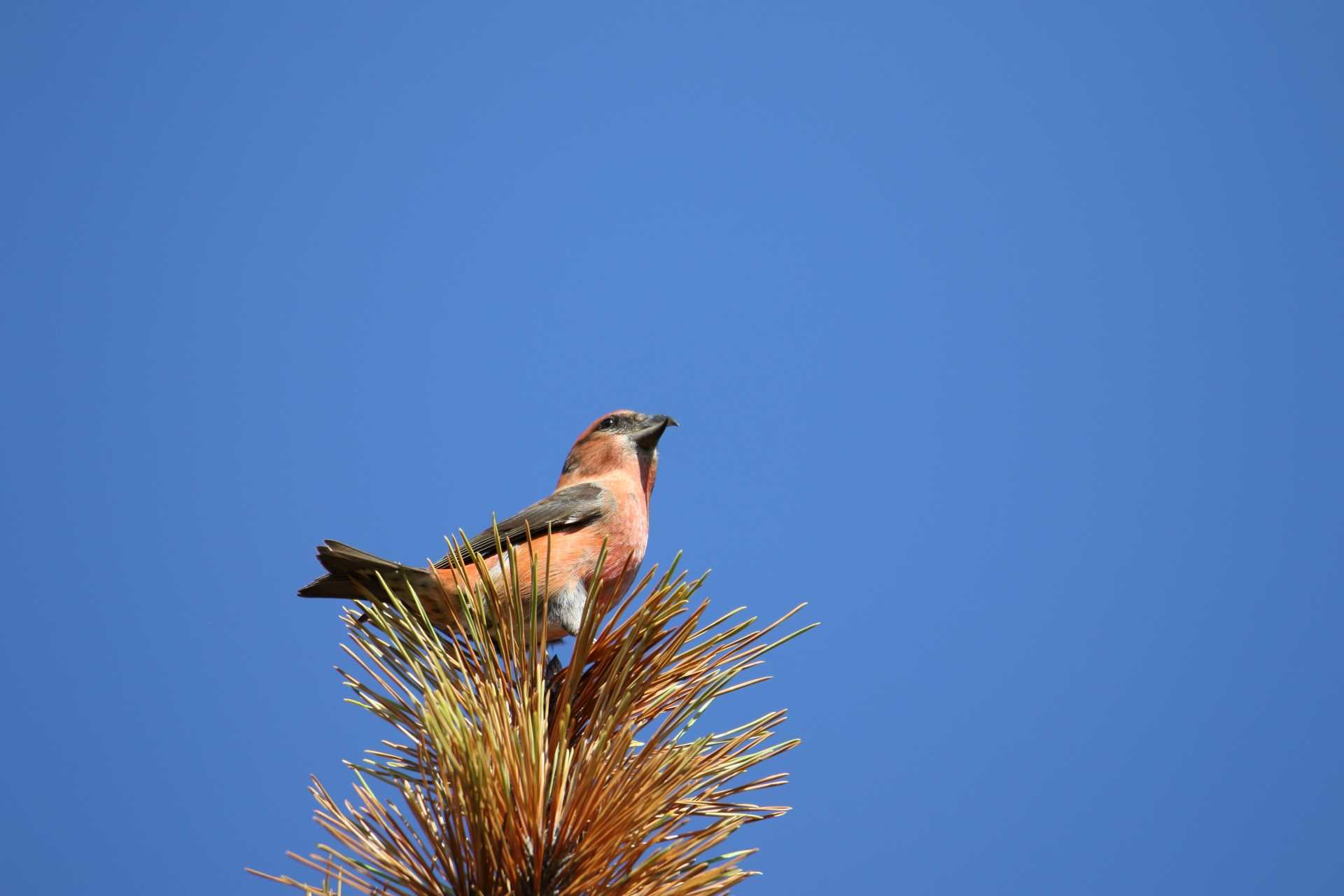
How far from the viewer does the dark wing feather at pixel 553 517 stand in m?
4.52

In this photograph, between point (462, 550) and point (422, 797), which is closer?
point (422, 797)

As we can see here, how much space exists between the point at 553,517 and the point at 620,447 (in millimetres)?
1151

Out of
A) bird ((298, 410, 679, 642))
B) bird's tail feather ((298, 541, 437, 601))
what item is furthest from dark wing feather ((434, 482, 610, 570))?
bird's tail feather ((298, 541, 437, 601))

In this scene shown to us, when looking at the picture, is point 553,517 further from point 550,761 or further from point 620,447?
point 550,761

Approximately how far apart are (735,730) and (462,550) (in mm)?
2146

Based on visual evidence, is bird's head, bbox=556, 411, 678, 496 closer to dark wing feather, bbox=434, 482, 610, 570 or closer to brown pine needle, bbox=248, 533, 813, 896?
dark wing feather, bbox=434, 482, 610, 570

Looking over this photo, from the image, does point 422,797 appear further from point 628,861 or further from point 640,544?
point 640,544

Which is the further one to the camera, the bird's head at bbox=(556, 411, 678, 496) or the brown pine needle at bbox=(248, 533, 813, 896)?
the bird's head at bbox=(556, 411, 678, 496)

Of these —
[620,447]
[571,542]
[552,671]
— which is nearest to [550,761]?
[552,671]

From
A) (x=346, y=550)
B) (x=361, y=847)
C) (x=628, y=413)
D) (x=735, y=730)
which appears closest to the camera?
(x=361, y=847)

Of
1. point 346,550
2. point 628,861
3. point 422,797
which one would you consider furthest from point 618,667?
point 346,550

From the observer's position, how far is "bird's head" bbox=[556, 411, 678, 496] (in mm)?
5602

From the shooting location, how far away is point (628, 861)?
230 cm

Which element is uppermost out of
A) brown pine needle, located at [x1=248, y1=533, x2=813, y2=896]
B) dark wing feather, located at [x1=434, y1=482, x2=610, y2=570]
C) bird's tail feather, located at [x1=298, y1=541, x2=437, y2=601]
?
dark wing feather, located at [x1=434, y1=482, x2=610, y2=570]
